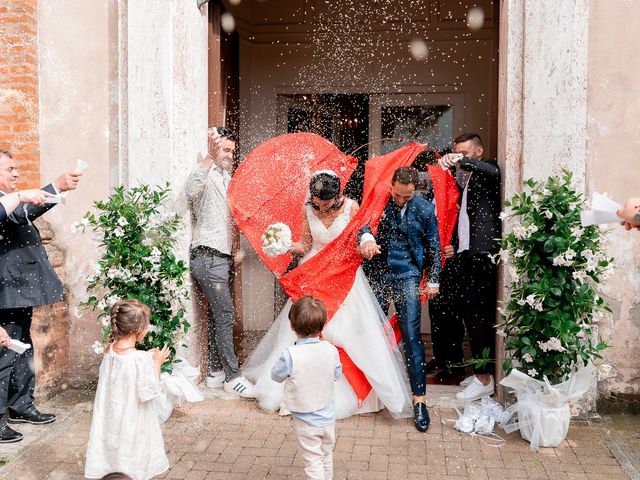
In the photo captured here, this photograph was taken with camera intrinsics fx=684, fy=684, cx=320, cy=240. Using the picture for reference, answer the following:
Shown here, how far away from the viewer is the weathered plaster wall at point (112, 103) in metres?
5.57

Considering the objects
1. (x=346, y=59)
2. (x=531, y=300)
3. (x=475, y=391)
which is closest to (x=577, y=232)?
(x=531, y=300)

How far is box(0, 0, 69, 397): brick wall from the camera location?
19.0 feet

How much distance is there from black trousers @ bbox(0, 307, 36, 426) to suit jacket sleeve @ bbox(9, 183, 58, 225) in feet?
2.18

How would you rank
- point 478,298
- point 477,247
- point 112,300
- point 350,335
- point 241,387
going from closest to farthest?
1. point 112,300
2. point 350,335
3. point 477,247
4. point 478,298
5. point 241,387

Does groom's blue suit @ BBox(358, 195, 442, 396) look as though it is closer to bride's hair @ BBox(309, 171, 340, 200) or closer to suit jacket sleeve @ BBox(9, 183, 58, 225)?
bride's hair @ BBox(309, 171, 340, 200)

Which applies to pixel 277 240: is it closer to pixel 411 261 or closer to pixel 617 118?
pixel 411 261

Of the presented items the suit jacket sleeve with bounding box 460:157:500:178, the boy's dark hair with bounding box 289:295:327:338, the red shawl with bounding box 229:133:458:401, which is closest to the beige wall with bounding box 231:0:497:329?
the red shawl with bounding box 229:133:458:401

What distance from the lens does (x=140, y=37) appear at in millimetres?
5574

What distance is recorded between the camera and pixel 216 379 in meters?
5.96

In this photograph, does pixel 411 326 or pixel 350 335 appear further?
pixel 350 335

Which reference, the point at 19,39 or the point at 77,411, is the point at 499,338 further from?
the point at 19,39

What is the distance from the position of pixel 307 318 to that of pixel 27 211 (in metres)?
2.31

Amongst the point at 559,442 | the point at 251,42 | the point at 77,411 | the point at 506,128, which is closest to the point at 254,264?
the point at 251,42

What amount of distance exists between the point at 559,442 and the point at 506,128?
232cm
